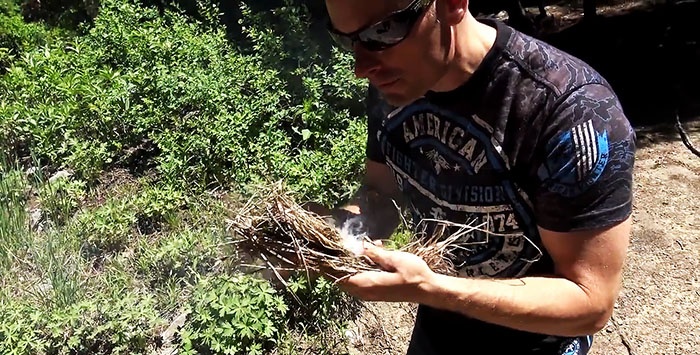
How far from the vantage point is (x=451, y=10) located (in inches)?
54.1

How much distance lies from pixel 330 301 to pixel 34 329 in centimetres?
122

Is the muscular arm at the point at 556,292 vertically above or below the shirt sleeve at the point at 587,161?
below

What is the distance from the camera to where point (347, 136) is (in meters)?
3.99

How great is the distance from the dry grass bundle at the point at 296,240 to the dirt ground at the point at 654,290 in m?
1.74

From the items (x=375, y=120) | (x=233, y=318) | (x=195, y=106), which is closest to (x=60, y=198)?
(x=195, y=106)

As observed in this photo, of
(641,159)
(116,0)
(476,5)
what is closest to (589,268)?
(641,159)

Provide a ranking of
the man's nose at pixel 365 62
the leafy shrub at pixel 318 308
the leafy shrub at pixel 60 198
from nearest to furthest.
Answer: the man's nose at pixel 365 62 < the leafy shrub at pixel 318 308 < the leafy shrub at pixel 60 198

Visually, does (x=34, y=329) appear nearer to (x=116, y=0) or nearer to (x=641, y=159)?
(x=116, y=0)

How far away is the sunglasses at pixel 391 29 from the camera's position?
52.9 inches

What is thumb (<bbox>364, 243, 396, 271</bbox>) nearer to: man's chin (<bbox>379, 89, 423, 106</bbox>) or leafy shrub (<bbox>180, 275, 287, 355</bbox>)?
man's chin (<bbox>379, 89, 423, 106</bbox>)

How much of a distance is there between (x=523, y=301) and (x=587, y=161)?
1.01ft

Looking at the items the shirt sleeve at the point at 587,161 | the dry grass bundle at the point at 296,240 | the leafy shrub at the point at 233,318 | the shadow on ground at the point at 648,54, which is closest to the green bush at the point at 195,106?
the leafy shrub at the point at 233,318

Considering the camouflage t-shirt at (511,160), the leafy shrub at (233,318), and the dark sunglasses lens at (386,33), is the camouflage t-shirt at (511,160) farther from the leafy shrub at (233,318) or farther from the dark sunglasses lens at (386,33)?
the leafy shrub at (233,318)

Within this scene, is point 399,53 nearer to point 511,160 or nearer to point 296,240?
point 511,160
